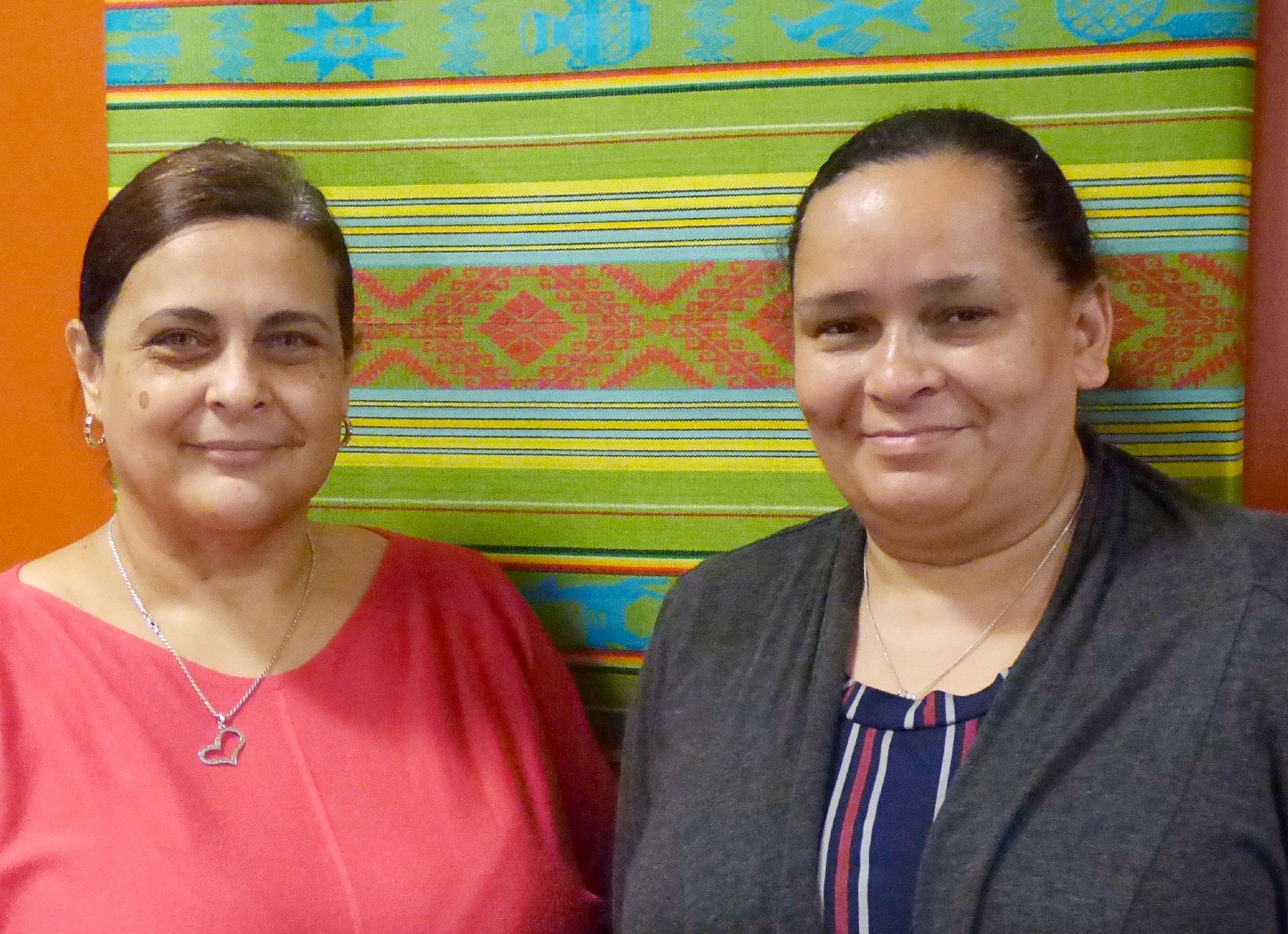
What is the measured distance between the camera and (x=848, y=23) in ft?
5.48

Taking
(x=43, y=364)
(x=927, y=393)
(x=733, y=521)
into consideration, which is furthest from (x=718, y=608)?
(x=43, y=364)

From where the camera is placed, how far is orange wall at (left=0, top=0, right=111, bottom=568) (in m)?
1.94

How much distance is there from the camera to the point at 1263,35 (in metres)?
1.58

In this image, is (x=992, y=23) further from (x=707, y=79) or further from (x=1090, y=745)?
(x=1090, y=745)

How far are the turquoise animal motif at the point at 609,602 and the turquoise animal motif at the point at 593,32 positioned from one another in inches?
31.9

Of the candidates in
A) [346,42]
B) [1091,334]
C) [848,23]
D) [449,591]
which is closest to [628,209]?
[848,23]

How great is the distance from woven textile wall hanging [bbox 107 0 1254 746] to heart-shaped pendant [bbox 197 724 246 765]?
0.56 metres

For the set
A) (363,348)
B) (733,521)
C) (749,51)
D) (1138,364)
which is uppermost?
(749,51)

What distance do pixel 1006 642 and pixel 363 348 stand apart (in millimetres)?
1146

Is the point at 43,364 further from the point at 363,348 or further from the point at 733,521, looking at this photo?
the point at 733,521

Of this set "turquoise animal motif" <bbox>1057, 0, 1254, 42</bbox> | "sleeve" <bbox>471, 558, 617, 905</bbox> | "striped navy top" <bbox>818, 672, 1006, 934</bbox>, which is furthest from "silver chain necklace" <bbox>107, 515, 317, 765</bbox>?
"turquoise animal motif" <bbox>1057, 0, 1254, 42</bbox>

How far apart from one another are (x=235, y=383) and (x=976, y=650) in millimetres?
936

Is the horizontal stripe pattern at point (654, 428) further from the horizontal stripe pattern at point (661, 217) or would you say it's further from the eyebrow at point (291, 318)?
the eyebrow at point (291, 318)

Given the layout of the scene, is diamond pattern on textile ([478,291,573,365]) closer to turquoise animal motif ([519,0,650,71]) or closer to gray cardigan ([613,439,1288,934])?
turquoise animal motif ([519,0,650,71])
